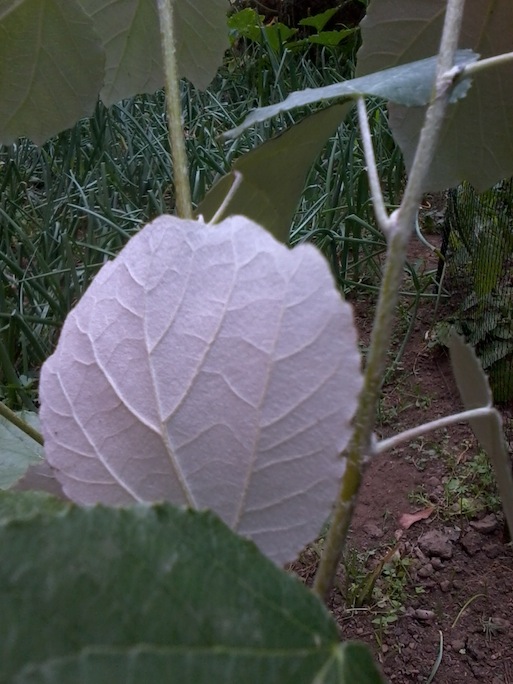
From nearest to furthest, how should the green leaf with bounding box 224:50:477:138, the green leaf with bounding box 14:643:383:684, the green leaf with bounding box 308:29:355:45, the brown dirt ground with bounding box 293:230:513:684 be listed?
the green leaf with bounding box 14:643:383:684, the green leaf with bounding box 224:50:477:138, the brown dirt ground with bounding box 293:230:513:684, the green leaf with bounding box 308:29:355:45

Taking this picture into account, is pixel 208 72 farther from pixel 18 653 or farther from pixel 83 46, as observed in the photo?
pixel 18 653

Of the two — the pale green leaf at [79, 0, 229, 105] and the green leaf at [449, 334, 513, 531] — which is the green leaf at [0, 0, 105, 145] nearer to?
the pale green leaf at [79, 0, 229, 105]

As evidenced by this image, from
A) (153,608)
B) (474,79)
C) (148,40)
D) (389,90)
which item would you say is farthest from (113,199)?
(153,608)

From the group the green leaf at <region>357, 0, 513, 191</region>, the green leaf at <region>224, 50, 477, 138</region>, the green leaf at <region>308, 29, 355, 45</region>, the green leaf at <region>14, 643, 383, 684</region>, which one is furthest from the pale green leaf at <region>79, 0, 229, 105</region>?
the green leaf at <region>308, 29, 355, 45</region>

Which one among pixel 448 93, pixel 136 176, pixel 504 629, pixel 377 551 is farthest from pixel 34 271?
pixel 448 93

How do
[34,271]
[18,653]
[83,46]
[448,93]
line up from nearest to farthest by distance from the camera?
1. [18,653]
2. [448,93]
3. [83,46]
4. [34,271]

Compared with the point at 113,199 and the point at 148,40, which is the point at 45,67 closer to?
the point at 148,40

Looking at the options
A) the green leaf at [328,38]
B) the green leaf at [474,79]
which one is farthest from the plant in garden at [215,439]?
the green leaf at [328,38]
